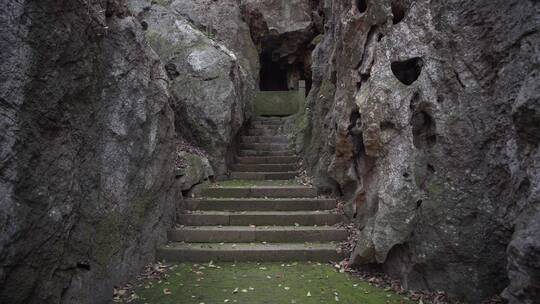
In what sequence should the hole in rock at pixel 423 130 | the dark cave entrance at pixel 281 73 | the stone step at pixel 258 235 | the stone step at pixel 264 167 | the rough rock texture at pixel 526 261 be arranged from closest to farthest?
the rough rock texture at pixel 526 261, the hole in rock at pixel 423 130, the stone step at pixel 258 235, the stone step at pixel 264 167, the dark cave entrance at pixel 281 73

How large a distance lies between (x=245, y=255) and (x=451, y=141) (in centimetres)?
415

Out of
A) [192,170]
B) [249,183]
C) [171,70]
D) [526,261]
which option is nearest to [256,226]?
[192,170]

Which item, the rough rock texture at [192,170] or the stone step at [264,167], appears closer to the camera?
the rough rock texture at [192,170]

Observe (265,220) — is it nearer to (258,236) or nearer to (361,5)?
(258,236)

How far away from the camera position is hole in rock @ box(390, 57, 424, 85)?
22.5 ft

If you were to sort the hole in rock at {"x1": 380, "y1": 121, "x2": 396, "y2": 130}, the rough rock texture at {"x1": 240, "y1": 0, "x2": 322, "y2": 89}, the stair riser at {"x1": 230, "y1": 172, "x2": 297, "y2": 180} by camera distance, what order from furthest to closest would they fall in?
the rough rock texture at {"x1": 240, "y1": 0, "x2": 322, "y2": 89}
the stair riser at {"x1": 230, "y1": 172, "x2": 297, "y2": 180}
the hole in rock at {"x1": 380, "y1": 121, "x2": 396, "y2": 130}

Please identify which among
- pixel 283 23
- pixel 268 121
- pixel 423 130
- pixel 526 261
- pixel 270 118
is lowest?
pixel 526 261

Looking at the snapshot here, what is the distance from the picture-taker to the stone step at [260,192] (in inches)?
383

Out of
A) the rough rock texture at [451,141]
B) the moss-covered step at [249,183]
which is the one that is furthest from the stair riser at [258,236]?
the moss-covered step at [249,183]

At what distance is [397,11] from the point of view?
7.30 meters

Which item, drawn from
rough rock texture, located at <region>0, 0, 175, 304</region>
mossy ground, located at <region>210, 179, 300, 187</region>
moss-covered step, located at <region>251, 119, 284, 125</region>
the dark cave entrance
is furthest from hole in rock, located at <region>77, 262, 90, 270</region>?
the dark cave entrance

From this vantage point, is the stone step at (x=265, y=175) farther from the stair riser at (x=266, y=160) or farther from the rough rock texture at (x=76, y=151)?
the rough rock texture at (x=76, y=151)

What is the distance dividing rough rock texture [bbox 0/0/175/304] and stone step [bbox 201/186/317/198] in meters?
2.16

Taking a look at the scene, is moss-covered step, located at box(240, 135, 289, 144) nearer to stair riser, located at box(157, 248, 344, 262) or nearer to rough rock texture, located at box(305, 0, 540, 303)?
rough rock texture, located at box(305, 0, 540, 303)
